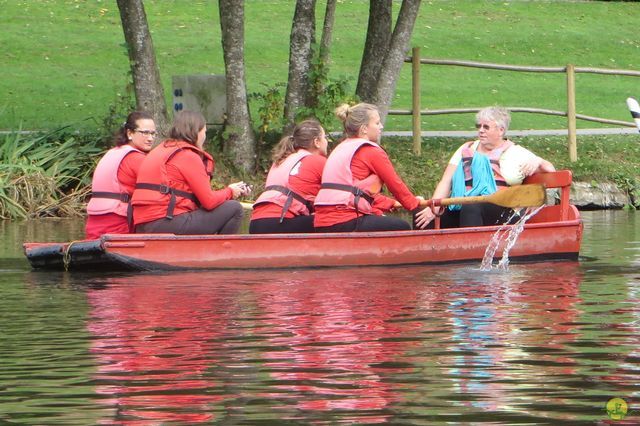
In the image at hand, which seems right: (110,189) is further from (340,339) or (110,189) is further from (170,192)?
(340,339)

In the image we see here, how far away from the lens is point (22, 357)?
8.03 metres

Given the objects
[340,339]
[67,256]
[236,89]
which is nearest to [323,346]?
[340,339]

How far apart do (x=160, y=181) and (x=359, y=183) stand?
1.62 m

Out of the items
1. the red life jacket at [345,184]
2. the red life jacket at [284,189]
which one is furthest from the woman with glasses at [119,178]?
the red life jacket at [345,184]

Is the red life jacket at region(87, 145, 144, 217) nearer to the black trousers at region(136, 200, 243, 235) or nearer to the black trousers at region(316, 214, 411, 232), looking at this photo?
the black trousers at region(136, 200, 243, 235)

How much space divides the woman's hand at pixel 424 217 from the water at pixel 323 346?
810 millimetres

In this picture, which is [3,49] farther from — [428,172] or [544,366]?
[544,366]

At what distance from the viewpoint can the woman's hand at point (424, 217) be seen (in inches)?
508

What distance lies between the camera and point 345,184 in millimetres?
12305

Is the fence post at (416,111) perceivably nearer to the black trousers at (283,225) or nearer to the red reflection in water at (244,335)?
the black trousers at (283,225)

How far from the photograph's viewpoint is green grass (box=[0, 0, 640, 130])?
93.7 feet

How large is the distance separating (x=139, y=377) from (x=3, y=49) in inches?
1053

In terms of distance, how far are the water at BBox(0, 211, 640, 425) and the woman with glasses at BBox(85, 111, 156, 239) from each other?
67cm

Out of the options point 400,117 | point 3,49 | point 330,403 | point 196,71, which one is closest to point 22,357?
point 330,403
